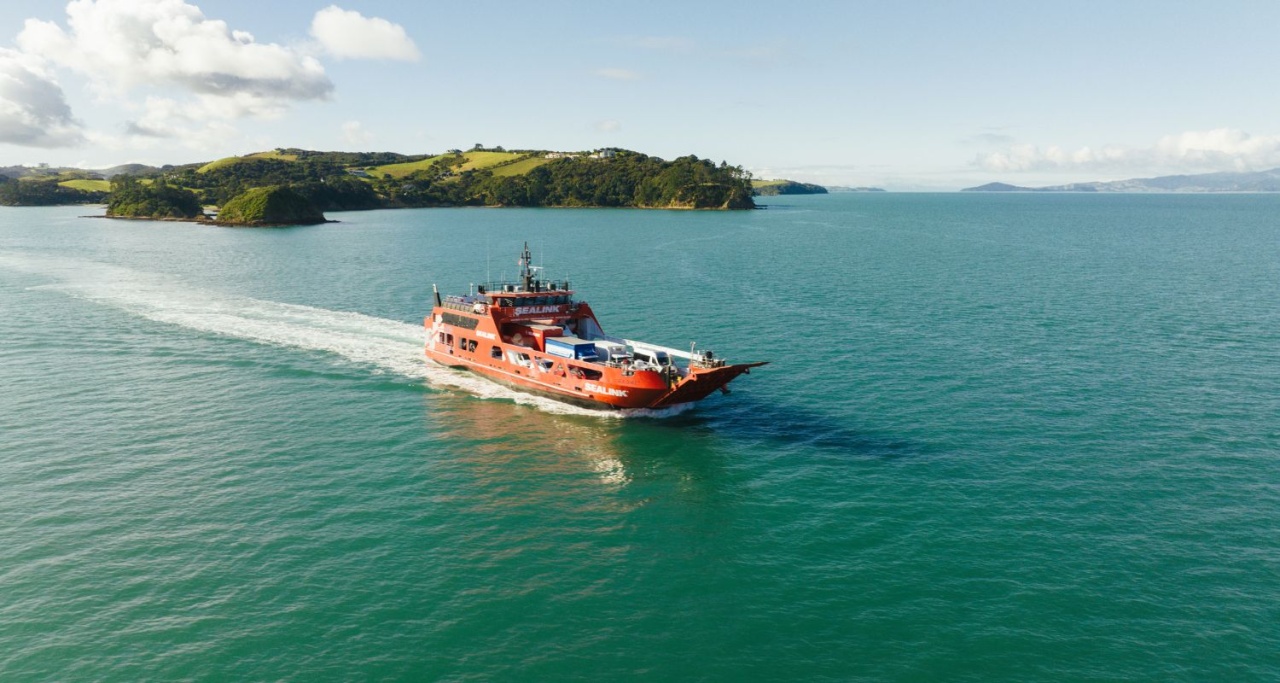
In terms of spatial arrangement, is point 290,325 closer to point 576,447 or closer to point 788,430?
point 576,447

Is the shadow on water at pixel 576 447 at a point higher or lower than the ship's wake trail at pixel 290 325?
lower

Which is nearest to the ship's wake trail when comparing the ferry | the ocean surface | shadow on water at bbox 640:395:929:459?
the ocean surface

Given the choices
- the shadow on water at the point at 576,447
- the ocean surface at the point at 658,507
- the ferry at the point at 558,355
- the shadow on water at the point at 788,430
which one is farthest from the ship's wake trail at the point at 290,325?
the shadow on water at the point at 788,430

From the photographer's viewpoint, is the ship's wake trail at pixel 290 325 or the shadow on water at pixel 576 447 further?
the ship's wake trail at pixel 290 325

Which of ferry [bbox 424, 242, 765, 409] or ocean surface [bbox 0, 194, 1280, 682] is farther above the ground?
ferry [bbox 424, 242, 765, 409]

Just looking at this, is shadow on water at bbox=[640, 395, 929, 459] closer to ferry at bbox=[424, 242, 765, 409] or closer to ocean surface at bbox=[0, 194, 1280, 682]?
ocean surface at bbox=[0, 194, 1280, 682]

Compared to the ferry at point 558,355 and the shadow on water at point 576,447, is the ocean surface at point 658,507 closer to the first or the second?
the shadow on water at point 576,447
